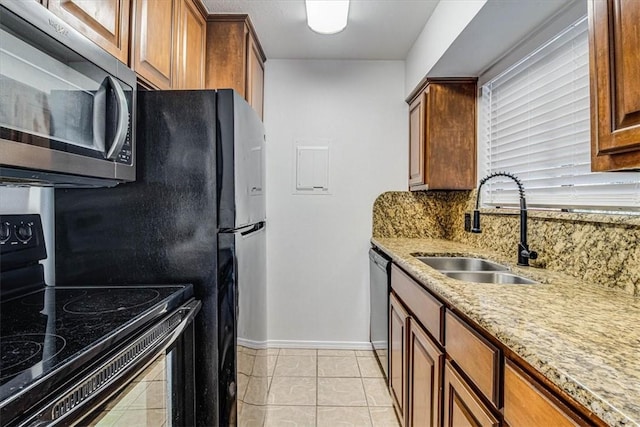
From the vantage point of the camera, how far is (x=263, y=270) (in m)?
2.02

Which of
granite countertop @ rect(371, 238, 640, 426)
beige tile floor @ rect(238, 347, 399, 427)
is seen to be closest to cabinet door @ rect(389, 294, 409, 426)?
beige tile floor @ rect(238, 347, 399, 427)

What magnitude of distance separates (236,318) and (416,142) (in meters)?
1.93

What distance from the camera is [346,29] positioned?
2488 mm

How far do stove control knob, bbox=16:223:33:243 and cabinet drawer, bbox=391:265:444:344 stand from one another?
147 cm

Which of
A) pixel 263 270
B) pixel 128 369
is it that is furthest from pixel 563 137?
pixel 128 369

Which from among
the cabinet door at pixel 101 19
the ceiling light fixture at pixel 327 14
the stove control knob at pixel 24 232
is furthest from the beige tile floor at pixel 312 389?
the ceiling light fixture at pixel 327 14

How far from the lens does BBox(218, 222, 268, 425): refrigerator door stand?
143 cm

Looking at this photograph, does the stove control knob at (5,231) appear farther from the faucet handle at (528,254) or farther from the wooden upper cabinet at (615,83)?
the faucet handle at (528,254)

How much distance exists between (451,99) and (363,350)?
81.4 inches

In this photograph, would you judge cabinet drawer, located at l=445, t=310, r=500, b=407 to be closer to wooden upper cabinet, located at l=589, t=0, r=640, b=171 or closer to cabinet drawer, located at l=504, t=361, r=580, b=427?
cabinet drawer, located at l=504, t=361, r=580, b=427

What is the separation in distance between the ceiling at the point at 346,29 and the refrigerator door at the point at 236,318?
1379 millimetres

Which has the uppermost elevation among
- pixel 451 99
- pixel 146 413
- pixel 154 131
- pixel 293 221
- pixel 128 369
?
pixel 451 99

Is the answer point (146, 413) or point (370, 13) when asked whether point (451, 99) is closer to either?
point (370, 13)

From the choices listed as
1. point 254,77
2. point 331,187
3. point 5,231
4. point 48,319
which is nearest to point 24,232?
point 5,231
